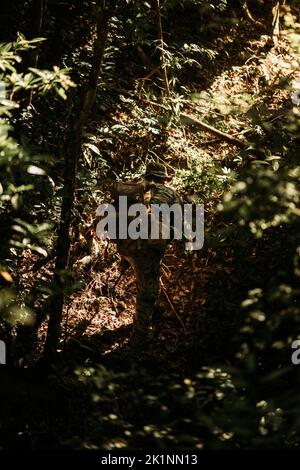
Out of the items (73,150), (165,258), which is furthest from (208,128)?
(73,150)

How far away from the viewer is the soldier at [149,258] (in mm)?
Answer: 3729

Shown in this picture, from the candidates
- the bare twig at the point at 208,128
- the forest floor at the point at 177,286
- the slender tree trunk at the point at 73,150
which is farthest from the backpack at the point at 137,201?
→ the bare twig at the point at 208,128

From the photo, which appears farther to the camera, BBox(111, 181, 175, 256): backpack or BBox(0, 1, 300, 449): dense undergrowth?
BBox(111, 181, 175, 256): backpack

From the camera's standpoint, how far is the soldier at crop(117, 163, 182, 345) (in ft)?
12.2

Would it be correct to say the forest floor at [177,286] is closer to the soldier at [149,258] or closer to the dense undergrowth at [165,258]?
the dense undergrowth at [165,258]

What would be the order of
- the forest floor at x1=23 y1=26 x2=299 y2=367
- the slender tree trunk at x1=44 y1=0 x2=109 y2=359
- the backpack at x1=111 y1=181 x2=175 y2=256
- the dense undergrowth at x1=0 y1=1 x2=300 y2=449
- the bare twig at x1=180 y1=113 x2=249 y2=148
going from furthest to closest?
Result: 1. the bare twig at x1=180 y1=113 x2=249 y2=148
2. the forest floor at x1=23 y1=26 x2=299 y2=367
3. the backpack at x1=111 y1=181 x2=175 y2=256
4. the slender tree trunk at x1=44 y1=0 x2=109 y2=359
5. the dense undergrowth at x1=0 y1=1 x2=300 y2=449

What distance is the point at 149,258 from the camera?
150 inches

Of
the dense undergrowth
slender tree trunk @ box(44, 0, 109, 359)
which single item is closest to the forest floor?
the dense undergrowth

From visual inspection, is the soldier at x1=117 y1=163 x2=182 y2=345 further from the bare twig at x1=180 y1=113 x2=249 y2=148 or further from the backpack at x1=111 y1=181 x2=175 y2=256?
the bare twig at x1=180 y1=113 x2=249 y2=148

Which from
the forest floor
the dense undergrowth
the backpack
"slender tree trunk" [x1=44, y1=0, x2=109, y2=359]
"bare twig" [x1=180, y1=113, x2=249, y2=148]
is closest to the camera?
the dense undergrowth

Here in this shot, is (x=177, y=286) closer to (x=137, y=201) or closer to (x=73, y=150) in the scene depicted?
(x=137, y=201)

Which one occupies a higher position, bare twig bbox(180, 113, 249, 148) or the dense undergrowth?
bare twig bbox(180, 113, 249, 148)
